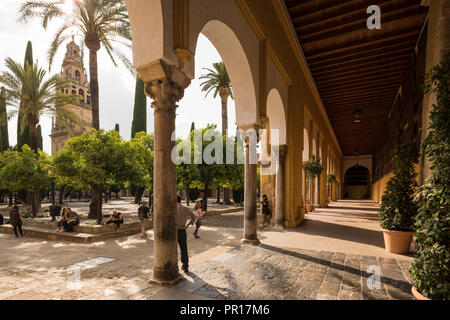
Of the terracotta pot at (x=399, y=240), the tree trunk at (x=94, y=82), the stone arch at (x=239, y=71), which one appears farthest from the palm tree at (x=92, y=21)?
the terracotta pot at (x=399, y=240)

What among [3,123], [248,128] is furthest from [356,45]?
[3,123]

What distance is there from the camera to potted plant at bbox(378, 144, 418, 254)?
562 centimetres

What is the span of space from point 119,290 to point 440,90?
16.9 ft

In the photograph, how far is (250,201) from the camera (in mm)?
6957

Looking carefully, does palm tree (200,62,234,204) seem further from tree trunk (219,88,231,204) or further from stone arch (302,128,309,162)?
stone arch (302,128,309,162)

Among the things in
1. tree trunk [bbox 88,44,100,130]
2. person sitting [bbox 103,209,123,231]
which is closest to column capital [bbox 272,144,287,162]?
person sitting [bbox 103,209,123,231]

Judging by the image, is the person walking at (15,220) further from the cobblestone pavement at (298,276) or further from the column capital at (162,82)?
the column capital at (162,82)

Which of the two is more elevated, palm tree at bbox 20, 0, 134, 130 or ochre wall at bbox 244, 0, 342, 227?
palm tree at bbox 20, 0, 134, 130

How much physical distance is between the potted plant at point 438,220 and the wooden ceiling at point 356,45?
580cm

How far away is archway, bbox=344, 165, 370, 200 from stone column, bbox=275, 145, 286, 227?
31565mm

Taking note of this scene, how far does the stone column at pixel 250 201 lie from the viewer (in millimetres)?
6871

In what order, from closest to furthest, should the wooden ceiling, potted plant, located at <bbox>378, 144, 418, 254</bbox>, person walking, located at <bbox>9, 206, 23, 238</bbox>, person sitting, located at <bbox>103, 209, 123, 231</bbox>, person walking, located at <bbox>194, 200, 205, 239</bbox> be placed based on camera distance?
potted plant, located at <bbox>378, 144, 418, 254</bbox> < the wooden ceiling < person walking, located at <bbox>194, 200, 205, 239</bbox> < person walking, located at <bbox>9, 206, 23, 238</bbox> < person sitting, located at <bbox>103, 209, 123, 231</bbox>

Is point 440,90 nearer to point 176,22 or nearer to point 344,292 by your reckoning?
point 344,292

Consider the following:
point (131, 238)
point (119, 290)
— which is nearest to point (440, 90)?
point (119, 290)
